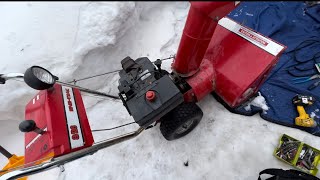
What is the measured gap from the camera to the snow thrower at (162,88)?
1178 millimetres

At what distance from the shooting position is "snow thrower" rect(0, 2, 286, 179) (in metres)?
1.18

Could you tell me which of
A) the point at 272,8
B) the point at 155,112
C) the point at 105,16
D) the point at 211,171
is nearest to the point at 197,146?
the point at 211,171

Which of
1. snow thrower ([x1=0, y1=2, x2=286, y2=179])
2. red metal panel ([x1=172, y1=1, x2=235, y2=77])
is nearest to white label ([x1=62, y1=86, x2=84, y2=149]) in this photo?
snow thrower ([x1=0, y1=2, x2=286, y2=179])

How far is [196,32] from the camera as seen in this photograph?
1333 millimetres

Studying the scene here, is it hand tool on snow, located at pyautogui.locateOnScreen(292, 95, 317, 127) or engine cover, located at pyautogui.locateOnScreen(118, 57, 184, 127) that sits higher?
engine cover, located at pyautogui.locateOnScreen(118, 57, 184, 127)

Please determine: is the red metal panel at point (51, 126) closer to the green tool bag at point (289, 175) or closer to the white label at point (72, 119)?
the white label at point (72, 119)

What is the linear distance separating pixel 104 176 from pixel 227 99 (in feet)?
3.44

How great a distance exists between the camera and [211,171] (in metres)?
1.77

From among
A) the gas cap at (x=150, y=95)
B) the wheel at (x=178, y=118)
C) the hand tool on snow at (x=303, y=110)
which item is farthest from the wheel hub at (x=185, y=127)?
the hand tool on snow at (x=303, y=110)

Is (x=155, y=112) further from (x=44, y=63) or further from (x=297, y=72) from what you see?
(x=297, y=72)

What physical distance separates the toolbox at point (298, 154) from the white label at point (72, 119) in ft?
4.40

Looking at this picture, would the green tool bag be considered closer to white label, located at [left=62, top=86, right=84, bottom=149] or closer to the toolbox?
the toolbox

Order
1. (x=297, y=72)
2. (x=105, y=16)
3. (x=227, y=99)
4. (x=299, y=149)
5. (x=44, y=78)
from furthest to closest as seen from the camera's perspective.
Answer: (x=297, y=72) → (x=105, y=16) → (x=227, y=99) → (x=299, y=149) → (x=44, y=78)

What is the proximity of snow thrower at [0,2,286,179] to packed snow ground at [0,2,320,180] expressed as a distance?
0.19m
